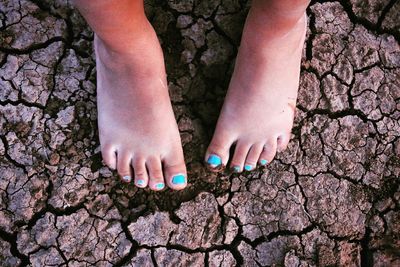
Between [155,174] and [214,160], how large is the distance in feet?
0.75

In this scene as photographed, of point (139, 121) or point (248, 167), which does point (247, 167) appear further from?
point (139, 121)

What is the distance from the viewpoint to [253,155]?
72.5 inches

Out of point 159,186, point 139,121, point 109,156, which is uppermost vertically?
point 139,121

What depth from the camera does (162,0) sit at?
201 centimetres

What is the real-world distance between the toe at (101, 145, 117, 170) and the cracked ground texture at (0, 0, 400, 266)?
0.19 ft

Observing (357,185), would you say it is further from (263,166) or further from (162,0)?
(162,0)

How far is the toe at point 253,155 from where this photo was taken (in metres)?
1.83

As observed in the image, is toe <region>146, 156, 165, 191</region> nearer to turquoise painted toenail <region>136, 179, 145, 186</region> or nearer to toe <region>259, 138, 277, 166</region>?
turquoise painted toenail <region>136, 179, 145, 186</region>

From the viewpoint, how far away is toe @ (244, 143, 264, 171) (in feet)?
6.01

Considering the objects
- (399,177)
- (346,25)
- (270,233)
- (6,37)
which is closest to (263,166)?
(270,233)

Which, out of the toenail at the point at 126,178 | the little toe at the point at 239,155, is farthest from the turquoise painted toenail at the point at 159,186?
the little toe at the point at 239,155

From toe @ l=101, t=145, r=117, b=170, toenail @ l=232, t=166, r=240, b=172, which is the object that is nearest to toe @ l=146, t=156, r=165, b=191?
toe @ l=101, t=145, r=117, b=170

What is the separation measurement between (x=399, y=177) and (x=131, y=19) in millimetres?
1249

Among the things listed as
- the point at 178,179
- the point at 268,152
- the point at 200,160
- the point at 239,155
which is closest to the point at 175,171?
the point at 178,179
